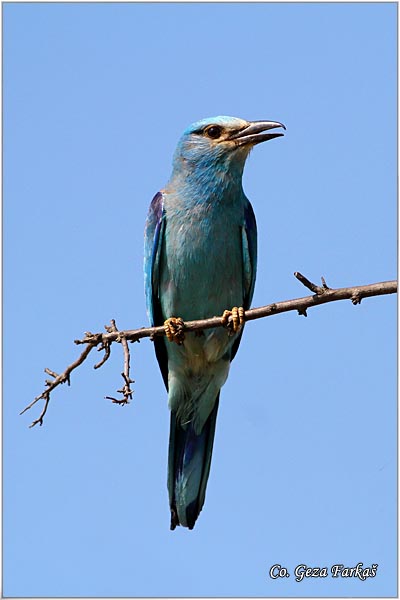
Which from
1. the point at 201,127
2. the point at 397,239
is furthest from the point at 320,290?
the point at 201,127

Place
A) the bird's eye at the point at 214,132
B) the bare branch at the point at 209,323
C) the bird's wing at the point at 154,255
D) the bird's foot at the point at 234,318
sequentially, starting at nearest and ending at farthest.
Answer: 1. the bare branch at the point at 209,323
2. the bird's foot at the point at 234,318
3. the bird's wing at the point at 154,255
4. the bird's eye at the point at 214,132

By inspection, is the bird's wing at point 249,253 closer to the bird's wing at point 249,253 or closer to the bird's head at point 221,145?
the bird's wing at point 249,253

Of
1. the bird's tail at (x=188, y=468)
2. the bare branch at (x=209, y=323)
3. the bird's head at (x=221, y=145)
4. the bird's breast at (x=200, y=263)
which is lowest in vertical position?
the bird's tail at (x=188, y=468)

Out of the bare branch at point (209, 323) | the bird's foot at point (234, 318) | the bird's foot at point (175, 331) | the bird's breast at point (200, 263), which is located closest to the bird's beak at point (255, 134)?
the bird's breast at point (200, 263)

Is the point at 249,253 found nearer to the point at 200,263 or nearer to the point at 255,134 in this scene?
the point at 200,263

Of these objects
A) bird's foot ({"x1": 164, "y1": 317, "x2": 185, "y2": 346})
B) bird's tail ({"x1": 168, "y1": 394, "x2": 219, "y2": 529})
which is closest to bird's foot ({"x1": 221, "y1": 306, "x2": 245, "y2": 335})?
bird's foot ({"x1": 164, "y1": 317, "x2": 185, "y2": 346})

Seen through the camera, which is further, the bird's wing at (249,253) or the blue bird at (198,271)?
the bird's wing at (249,253)

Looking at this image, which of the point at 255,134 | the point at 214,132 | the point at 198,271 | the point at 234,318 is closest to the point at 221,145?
the point at 214,132
